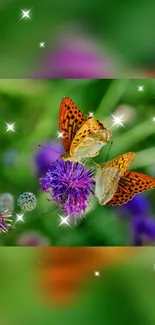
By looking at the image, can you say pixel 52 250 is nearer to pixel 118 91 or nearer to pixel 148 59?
pixel 118 91

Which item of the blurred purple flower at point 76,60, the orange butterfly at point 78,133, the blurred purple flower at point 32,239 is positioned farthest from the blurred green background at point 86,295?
the blurred purple flower at point 76,60

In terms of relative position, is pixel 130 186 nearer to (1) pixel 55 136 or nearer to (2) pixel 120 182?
(2) pixel 120 182

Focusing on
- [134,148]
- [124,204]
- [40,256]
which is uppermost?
[134,148]

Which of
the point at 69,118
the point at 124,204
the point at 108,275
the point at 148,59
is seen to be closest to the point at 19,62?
the point at 69,118

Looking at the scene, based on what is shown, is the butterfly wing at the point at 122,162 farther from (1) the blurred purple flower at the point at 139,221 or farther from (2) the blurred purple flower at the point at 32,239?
(2) the blurred purple flower at the point at 32,239

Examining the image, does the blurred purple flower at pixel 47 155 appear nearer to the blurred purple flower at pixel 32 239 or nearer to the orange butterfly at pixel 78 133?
the orange butterfly at pixel 78 133

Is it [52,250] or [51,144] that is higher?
[51,144]

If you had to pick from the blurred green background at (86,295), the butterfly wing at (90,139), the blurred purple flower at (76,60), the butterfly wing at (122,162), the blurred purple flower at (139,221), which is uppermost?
the blurred purple flower at (76,60)

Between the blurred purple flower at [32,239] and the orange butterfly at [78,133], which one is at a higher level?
the orange butterfly at [78,133]
